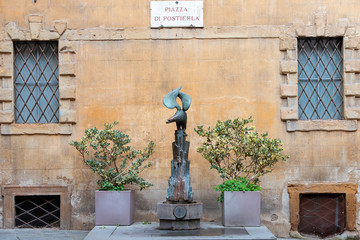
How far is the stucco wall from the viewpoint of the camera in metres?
11.8

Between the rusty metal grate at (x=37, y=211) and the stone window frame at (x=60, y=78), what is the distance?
137 centimetres

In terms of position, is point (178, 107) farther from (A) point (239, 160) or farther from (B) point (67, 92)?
(B) point (67, 92)

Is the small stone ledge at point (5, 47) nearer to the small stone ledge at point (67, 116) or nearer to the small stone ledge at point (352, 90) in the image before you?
the small stone ledge at point (67, 116)

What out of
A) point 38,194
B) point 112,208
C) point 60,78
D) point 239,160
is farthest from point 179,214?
point 60,78

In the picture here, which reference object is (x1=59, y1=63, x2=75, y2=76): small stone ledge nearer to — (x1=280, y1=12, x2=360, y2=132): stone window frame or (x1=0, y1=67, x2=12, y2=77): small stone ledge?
(x1=0, y1=67, x2=12, y2=77): small stone ledge

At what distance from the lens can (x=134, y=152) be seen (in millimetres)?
11250

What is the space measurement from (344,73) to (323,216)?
2.93 m

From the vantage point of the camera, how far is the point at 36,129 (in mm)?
→ 11898

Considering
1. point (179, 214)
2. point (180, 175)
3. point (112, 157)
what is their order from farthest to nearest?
point (112, 157) → point (180, 175) → point (179, 214)

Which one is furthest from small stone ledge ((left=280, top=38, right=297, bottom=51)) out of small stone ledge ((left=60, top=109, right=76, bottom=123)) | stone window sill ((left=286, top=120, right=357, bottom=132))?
small stone ledge ((left=60, top=109, right=76, bottom=123))

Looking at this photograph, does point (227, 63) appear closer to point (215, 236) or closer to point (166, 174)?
point (166, 174)

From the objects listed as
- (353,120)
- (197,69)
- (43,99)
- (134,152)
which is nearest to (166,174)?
(134,152)

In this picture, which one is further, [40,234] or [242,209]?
[40,234]

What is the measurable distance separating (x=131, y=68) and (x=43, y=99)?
197cm
